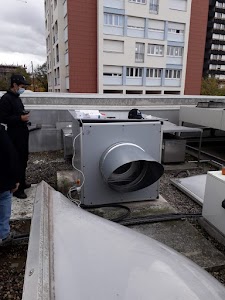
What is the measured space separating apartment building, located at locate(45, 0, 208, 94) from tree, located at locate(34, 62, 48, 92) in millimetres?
10292

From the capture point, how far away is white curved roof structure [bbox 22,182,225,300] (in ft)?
2.54

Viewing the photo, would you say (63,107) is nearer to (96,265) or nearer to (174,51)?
(96,265)

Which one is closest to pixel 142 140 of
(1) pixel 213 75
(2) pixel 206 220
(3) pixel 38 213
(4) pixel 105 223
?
(2) pixel 206 220

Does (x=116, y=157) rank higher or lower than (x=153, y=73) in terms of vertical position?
lower

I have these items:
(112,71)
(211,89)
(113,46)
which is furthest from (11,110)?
(211,89)

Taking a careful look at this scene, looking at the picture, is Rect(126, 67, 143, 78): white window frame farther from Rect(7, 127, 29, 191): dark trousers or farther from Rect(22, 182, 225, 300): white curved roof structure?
Rect(22, 182, 225, 300): white curved roof structure

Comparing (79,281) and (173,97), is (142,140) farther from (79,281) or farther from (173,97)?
(173,97)

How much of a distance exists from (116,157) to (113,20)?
25868mm

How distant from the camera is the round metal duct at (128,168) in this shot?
2521 millimetres

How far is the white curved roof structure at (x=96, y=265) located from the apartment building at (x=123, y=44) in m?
24.8

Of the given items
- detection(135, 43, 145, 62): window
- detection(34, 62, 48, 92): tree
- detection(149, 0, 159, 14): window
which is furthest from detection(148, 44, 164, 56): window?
detection(34, 62, 48, 92): tree

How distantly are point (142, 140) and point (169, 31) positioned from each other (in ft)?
93.6

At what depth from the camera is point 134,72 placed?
2652 centimetres

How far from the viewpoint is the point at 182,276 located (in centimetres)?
101
